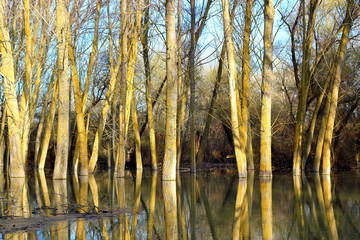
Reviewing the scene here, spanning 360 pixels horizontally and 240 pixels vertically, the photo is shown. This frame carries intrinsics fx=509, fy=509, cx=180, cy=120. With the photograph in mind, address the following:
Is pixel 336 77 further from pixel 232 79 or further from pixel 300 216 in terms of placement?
pixel 300 216

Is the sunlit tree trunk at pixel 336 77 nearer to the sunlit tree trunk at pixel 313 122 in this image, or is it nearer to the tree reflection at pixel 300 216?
the sunlit tree trunk at pixel 313 122

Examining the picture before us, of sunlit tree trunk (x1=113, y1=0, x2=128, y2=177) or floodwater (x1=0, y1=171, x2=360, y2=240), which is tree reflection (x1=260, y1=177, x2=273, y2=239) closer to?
floodwater (x1=0, y1=171, x2=360, y2=240)

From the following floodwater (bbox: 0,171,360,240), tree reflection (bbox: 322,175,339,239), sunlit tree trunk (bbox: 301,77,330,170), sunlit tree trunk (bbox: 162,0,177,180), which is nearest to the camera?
tree reflection (bbox: 322,175,339,239)

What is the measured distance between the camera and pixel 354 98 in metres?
22.8

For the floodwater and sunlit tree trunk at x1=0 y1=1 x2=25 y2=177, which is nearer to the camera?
the floodwater

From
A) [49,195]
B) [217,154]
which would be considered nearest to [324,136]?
[49,195]

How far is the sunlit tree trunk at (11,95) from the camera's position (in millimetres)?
17742


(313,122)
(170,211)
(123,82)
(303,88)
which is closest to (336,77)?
(303,88)

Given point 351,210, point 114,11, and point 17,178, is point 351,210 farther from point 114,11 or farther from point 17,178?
point 114,11

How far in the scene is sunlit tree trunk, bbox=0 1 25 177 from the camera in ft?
58.2

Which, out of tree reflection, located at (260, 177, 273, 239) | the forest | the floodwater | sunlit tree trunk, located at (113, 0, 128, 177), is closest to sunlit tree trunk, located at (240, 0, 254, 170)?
the forest

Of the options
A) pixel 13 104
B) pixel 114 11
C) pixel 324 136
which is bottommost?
pixel 324 136

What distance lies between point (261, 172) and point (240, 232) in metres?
11.2

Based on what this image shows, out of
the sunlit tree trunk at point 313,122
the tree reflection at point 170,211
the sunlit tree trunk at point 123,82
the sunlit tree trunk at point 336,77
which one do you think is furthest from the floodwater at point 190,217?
the sunlit tree trunk at point 313,122
